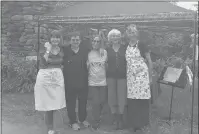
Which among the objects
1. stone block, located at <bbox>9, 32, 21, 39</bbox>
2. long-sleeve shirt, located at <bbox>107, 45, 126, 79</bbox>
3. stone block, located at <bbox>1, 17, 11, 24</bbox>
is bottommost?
long-sleeve shirt, located at <bbox>107, 45, 126, 79</bbox>

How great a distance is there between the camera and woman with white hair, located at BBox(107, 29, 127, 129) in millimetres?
4094

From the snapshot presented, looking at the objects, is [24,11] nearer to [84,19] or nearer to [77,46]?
[84,19]

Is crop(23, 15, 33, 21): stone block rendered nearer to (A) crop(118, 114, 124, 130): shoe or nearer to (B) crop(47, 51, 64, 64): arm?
(B) crop(47, 51, 64, 64): arm

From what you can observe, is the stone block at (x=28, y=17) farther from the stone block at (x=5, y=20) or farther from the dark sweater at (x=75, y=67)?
the dark sweater at (x=75, y=67)

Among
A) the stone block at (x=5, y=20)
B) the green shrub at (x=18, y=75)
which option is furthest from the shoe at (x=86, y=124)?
the stone block at (x=5, y=20)

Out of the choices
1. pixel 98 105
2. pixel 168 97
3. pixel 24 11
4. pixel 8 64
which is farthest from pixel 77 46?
pixel 24 11

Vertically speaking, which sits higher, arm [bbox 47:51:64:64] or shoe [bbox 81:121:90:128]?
arm [bbox 47:51:64:64]

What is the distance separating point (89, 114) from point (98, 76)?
58.4 inches

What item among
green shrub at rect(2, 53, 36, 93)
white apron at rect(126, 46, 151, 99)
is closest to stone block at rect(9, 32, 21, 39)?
green shrub at rect(2, 53, 36, 93)

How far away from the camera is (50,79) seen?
12.7 feet

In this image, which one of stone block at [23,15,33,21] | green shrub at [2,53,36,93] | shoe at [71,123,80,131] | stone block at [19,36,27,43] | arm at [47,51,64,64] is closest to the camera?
arm at [47,51,64,64]

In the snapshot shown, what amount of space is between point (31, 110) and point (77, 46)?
2.49 meters

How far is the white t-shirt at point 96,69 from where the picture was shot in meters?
4.17

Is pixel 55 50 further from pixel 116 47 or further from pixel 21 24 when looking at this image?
pixel 21 24
